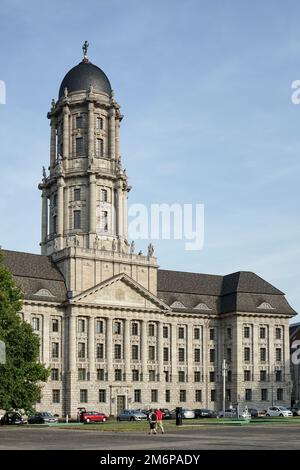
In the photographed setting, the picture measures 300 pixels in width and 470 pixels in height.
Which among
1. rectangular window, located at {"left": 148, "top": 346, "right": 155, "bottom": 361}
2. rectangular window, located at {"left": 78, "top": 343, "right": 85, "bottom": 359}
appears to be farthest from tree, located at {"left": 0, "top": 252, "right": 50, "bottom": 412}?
rectangular window, located at {"left": 148, "top": 346, "right": 155, "bottom": 361}

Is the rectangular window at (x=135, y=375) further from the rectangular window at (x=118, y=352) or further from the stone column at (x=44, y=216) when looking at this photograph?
the stone column at (x=44, y=216)

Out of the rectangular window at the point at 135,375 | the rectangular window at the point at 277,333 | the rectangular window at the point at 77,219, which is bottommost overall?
the rectangular window at the point at 135,375

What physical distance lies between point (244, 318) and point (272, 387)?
11.0 meters

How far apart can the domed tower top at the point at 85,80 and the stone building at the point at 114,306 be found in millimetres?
190

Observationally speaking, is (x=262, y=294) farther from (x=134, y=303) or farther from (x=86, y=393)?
(x=86, y=393)

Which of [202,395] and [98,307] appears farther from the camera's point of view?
[202,395]

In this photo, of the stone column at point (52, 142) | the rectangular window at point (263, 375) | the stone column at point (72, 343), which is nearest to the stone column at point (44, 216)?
the stone column at point (52, 142)

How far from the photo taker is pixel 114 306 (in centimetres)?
10681

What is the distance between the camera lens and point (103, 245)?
11344 cm

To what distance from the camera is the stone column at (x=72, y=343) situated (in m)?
103

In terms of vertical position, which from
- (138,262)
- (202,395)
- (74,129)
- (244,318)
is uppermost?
(74,129)
